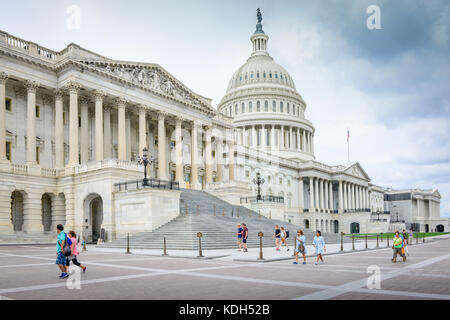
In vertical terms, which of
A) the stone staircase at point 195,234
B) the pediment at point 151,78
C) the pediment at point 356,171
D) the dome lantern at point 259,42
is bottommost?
the stone staircase at point 195,234

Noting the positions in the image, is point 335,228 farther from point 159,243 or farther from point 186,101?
point 159,243

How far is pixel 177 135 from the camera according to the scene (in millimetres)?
56500

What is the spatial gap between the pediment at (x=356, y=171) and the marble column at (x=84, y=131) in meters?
78.9

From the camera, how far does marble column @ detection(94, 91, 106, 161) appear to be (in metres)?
44.9

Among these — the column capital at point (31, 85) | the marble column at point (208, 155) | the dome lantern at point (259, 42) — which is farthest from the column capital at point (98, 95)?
the dome lantern at point (259, 42)

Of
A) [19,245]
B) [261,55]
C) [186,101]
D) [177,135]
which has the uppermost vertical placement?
[261,55]

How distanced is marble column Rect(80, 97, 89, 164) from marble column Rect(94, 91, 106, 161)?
211cm

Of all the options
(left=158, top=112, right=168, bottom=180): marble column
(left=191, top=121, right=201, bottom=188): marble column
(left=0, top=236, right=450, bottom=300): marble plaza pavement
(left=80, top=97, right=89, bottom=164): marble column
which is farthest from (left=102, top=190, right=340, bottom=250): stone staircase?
(left=191, top=121, right=201, bottom=188): marble column

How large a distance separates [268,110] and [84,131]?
7776 centimetres

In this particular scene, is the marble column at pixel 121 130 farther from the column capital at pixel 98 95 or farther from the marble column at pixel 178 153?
the marble column at pixel 178 153

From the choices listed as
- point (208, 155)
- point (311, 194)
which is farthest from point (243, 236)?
point (311, 194)

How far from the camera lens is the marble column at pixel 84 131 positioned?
4628 cm

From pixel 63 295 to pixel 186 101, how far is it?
4763 centimetres
